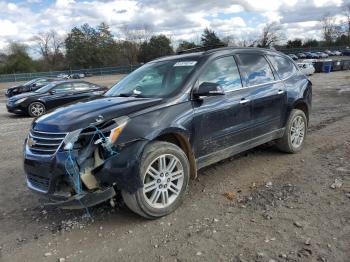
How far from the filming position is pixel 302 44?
99062mm

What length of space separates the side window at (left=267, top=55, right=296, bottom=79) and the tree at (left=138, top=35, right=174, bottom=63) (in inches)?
3079

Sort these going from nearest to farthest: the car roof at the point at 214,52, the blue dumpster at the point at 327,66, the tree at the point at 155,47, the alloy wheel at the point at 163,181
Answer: the alloy wheel at the point at 163,181, the car roof at the point at 214,52, the blue dumpster at the point at 327,66, the tree at the point at 155,47

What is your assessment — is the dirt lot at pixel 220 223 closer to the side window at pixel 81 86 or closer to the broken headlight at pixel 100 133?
the broken headlight at pixel 100 133

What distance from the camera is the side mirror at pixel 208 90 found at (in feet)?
14.7

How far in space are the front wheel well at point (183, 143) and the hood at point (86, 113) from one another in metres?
0.43

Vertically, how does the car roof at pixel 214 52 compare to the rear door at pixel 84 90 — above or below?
above

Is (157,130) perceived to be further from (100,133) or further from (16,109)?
(16,109)

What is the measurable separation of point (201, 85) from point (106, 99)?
4.07 ft

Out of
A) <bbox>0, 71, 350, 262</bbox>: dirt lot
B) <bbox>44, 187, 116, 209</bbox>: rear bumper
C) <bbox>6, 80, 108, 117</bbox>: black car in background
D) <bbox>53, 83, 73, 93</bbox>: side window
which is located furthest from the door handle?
A: <bbox>53, 83, 73, 93</bbox>: side window

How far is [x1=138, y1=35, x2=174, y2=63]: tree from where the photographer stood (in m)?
83.5

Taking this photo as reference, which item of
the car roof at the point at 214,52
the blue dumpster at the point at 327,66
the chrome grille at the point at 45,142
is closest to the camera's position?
the chrome grille at the point at 45,142

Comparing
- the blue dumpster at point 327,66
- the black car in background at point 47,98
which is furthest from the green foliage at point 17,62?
the black car in background at point 47,98

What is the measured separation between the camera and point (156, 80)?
16.5ft

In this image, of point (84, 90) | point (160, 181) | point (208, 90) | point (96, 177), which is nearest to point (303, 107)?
point (208, 90)
